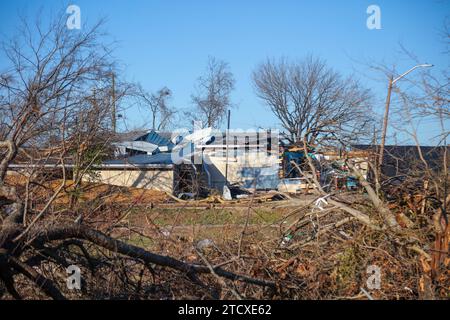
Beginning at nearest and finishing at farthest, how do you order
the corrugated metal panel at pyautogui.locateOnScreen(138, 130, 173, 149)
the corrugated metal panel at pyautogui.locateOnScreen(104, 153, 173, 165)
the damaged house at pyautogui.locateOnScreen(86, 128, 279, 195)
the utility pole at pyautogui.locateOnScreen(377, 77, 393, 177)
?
1. the utility pole at pyautogui.locateOnScreen(377, 77, 393, 177)
2. the corrugated metal panel at pyautogui.locateOnScreen(104, 153, 173, 165)
3. the damaged house at pyautogui.locateOnScreen(86, 128, 279, 195)
4. the corrugated metal panel at pyautogui.locateOnScreen(138, 130, 173, 149)

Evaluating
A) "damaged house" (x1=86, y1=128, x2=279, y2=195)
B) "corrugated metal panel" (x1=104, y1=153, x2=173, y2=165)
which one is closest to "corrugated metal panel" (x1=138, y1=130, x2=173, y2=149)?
"damaged house" (x1=86, y1=128, x2=279, y2=195)

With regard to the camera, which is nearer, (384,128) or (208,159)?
(384,128)

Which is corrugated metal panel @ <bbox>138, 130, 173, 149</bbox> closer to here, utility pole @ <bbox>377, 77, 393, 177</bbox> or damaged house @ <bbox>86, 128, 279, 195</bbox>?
damaged house @ <bbox>86, 128, 279, 195</bbox>

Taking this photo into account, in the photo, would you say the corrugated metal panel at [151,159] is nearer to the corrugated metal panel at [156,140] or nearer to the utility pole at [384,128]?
the corrugated metal panel at [156,140]

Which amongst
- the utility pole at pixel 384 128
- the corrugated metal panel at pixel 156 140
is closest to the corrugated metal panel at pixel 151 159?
the corrugated metal panel at pixel 156 140

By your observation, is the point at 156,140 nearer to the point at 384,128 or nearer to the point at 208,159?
the point at 208,159

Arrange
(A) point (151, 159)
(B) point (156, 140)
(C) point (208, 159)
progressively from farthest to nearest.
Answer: (B) point (156, 140), (C) point (208, 159), (A) point (151, 159)

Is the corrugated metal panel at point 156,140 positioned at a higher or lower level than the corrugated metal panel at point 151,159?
higher

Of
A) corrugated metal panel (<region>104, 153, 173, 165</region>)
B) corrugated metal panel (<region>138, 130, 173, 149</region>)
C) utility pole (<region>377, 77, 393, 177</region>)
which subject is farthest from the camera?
corrugated metal panel (<region>138, 130, 173, 149</region>)

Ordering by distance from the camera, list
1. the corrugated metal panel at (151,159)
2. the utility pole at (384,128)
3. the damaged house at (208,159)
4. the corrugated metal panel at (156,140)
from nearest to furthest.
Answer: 1. the utility pole at (384,128)
2. the corrugated metal panel at (151,159)
3. the damaged house at (208,159)
4. the corrugated metal panel at (156,140)

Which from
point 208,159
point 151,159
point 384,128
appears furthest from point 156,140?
point 384,128

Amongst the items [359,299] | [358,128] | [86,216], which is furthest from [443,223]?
[86,216]

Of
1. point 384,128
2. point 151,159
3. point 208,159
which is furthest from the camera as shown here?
point 208,159
